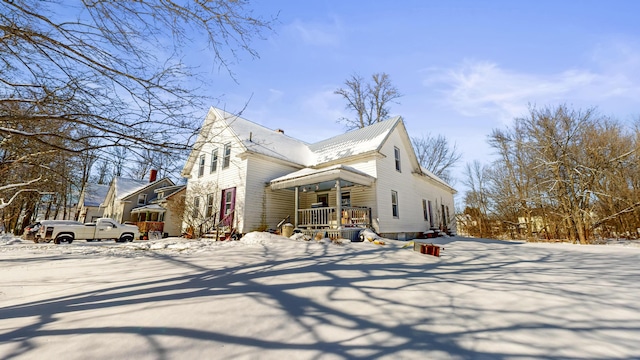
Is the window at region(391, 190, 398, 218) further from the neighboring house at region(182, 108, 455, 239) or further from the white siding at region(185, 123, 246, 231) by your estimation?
the white siding at region(185, 123, 246, 231)

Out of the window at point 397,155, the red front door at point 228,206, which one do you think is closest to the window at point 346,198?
the window at point 397,155

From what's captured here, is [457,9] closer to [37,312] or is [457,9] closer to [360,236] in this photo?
[360,236]

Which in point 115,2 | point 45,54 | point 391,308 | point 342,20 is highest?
point 342,20

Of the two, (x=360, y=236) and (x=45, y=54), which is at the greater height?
(x=45, y=54)

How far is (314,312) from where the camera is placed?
314 cm

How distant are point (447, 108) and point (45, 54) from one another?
1445cm

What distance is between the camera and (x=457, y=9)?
24.3ft

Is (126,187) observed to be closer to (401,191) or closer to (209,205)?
(209,205)

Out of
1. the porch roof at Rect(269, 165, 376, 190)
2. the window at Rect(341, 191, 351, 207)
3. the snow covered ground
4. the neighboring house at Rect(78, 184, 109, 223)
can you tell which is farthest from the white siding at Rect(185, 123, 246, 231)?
the neighboring house at Rect(78, 184, 109, 223)

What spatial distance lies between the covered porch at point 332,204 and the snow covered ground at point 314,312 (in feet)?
18.0

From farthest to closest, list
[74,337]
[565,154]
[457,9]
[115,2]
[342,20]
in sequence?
[565,154], [457,9], [342,20], [115,2], [74,337]

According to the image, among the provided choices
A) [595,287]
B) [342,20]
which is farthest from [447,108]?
[595,287]

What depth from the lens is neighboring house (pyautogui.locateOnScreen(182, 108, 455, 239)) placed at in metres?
12.3

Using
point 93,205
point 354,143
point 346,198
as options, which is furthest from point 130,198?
point 354,143
